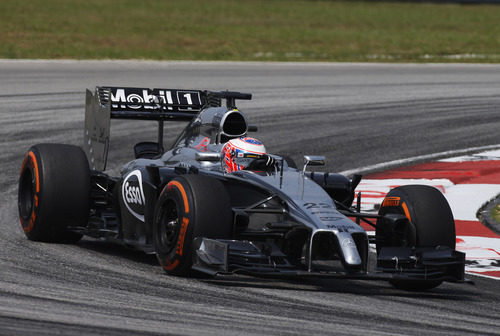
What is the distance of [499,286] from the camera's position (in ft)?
31.1

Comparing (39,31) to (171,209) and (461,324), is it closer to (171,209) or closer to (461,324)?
(171,209)

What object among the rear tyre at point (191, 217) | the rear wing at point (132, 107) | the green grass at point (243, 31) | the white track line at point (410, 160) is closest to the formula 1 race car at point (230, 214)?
the rear tyre at point (191, 217)

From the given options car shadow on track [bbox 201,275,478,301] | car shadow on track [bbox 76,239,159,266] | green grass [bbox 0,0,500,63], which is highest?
green grass [bbox 0,0,500,63]

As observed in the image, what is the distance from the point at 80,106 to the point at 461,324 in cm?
1413

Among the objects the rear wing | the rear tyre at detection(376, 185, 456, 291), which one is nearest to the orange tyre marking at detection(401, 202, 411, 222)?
the rear tyre at detection(376, 185, 456, 291)

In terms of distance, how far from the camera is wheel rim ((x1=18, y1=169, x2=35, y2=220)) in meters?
11.0

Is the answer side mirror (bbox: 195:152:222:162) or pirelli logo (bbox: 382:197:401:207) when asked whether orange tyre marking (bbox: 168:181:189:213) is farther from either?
pirelli logo (bbox: 382:197:401:207)

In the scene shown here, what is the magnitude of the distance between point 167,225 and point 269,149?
8.70 meters

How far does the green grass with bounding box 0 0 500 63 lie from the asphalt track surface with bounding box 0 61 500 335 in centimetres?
342

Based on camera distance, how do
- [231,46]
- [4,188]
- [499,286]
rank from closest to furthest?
1. [499,286]
2. [4,188]
3. [231,46]

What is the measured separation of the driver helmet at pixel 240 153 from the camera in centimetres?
960

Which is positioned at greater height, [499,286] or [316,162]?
[316,162]

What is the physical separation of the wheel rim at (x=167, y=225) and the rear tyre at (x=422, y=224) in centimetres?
182

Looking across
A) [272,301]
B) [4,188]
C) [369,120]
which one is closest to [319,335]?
[272,301]
